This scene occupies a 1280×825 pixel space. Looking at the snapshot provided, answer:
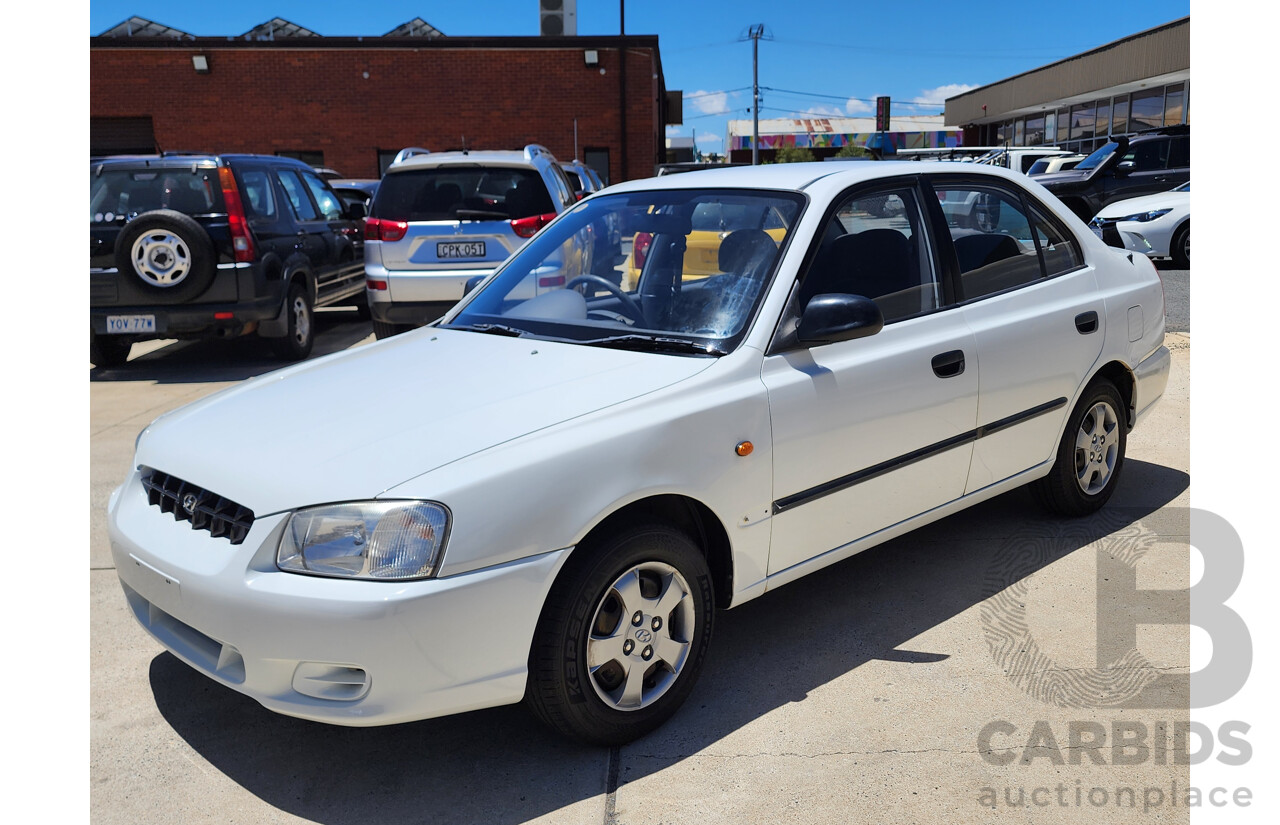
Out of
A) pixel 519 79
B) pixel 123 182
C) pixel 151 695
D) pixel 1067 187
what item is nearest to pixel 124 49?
pixel 519 79

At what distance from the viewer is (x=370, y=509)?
2568 millimetres

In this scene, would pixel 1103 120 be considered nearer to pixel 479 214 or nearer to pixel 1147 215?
pixel 1147 215

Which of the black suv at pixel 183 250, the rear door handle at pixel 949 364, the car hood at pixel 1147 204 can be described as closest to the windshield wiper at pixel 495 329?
the rear door handle at pixel 949 364

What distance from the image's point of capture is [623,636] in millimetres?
2926

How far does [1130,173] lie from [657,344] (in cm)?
1658

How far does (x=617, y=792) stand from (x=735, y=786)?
1.07ft

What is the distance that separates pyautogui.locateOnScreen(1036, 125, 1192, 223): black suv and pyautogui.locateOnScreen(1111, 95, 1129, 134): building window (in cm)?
1875

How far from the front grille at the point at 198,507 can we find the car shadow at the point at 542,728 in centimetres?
74

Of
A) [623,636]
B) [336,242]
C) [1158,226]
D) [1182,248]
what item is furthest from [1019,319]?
[1182,248]

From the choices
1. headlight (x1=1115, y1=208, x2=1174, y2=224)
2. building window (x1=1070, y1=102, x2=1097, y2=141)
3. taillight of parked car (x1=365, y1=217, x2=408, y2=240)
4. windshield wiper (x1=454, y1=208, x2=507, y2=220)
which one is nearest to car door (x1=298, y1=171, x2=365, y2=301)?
taillight of parked car (x1=365, y1=217, x2=408, y2=240)

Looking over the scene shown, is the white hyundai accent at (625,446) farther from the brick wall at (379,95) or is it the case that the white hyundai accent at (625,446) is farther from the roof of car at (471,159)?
the brick wall at (379,95)

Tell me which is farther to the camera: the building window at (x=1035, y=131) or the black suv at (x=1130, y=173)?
the building window at (x=1035, y=131)

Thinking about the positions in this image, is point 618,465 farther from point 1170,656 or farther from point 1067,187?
point 1067,187

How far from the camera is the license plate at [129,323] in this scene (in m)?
8.69
